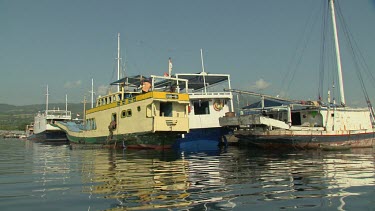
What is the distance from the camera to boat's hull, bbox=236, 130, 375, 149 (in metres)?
24.4

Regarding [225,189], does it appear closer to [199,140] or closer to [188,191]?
[188,191]

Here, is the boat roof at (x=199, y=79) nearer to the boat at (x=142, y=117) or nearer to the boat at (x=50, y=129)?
the boat at (x=142, y=117)

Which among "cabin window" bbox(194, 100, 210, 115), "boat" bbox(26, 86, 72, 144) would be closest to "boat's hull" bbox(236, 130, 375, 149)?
"cabin window" bbox(194, 100, 210, 115)

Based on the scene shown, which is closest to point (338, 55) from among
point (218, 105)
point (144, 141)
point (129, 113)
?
point (218, 105)

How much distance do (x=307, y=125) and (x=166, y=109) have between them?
448 inches

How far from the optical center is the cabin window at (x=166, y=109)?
25.0 meters

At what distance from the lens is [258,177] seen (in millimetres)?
10039

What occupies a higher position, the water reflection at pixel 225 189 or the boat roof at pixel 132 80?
the boat roof at pixel 132 80

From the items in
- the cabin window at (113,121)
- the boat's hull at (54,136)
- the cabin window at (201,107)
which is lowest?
the boat's hull at (54,136)

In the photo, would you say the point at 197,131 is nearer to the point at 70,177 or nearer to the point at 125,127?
the point at 125,127

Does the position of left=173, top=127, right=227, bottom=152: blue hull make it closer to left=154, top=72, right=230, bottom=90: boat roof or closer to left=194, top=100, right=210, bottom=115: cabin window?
left=194, top=100, right=210, bottom=115: cabin window

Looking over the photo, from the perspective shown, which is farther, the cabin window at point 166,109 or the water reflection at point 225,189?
the cabin window at point 166,109

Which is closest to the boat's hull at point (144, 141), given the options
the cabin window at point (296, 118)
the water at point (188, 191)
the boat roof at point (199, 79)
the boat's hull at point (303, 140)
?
the boat's hull at point (303, 140)

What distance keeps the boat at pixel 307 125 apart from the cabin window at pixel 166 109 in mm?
4272
